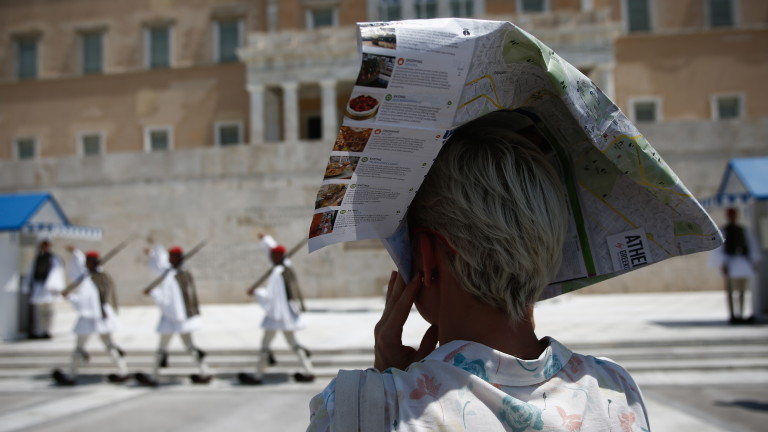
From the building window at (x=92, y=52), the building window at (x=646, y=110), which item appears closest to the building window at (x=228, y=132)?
the building window at (x=92, y=52)

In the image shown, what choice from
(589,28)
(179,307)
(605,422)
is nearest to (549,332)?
(179,307)

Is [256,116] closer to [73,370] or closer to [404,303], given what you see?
[73,370]

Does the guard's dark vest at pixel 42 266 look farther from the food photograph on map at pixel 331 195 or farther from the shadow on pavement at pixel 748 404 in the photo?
the food photograph on map at pixel 331 195

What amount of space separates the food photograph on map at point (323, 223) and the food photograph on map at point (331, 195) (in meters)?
0.02

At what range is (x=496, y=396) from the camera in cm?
110

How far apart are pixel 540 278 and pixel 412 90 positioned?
47cm

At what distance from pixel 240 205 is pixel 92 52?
1833 centimetres

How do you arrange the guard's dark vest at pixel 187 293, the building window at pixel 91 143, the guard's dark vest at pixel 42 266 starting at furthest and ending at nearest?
1. the building window at pixel 91 143
2. the guard's dark vest at pixel 42 266
3. the guard's dark vest at pixel 187 293

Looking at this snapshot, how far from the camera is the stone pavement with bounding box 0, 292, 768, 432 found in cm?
688

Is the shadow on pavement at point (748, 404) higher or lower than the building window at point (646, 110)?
lower

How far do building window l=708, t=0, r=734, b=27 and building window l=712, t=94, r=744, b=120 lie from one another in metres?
3.39

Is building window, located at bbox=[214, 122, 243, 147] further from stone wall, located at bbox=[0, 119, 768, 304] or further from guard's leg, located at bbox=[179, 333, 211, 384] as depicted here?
guard's leg, located at bbox=[179, 333, 211, 384]

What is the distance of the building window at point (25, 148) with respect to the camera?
3127 cm

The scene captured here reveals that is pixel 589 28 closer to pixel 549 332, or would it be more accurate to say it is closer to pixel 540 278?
pixel 549 332
